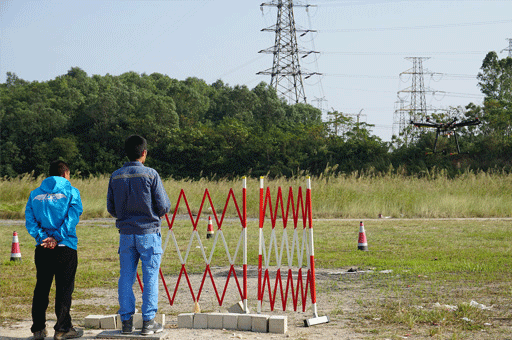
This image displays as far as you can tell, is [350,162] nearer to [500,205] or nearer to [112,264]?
[500,205]

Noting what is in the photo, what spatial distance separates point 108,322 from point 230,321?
126cm

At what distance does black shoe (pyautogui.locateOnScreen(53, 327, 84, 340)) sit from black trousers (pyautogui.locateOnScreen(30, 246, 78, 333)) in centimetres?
4

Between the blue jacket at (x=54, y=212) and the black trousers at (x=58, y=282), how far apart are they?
0.11 meters

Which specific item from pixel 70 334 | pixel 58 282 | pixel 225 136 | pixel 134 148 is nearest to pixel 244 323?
pixel 70 334

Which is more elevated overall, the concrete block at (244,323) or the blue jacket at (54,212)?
the blue jacket at (54,212)

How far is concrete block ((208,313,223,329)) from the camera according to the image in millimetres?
6648

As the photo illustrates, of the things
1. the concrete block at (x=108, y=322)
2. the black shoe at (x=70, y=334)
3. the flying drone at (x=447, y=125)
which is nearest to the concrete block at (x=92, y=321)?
the concrete block at (x=108, y=322)

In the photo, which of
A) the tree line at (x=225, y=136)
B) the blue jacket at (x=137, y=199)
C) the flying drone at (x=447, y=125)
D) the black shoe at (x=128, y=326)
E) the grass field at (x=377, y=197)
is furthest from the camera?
the tree line at (x=225, y=136)

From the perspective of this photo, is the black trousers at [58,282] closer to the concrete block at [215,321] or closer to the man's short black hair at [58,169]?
the man's short black hair at [58,169]

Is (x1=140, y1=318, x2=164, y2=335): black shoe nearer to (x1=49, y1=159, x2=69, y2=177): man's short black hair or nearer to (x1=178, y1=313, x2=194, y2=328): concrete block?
(x1=178, y1=313, x2=194, y2=328): concrete block

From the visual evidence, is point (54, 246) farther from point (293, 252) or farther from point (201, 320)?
point (293, 252)

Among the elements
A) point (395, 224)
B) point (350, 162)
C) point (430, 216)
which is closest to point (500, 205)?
point (430, 216)

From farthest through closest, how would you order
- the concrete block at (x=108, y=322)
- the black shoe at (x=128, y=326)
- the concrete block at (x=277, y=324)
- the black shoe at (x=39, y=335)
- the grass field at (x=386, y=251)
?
the grass field at (x=386, y=251), the concrete block at (x=108, y=322), the concrete block at (x=277, y=324), the black shoe at (x=128, y=326), the black shoe at (x=39, y=335)

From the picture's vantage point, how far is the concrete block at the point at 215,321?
6.65 meters
